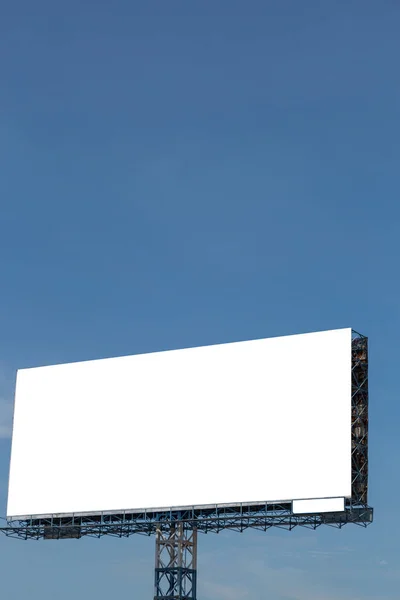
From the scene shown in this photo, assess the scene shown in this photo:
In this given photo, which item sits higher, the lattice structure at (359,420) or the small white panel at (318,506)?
the lattice structure at (359,420)

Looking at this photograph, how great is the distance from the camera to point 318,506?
50.4 metres

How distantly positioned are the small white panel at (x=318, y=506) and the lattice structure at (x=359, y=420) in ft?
2.94

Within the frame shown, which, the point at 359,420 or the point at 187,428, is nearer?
the point at 359,420

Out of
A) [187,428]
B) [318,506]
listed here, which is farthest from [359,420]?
[187,428]

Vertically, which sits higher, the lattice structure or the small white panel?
the lattice structure

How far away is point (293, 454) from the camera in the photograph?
51.6m

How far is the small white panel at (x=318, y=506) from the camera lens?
49.9 metres

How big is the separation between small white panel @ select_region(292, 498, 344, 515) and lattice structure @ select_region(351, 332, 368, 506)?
2.94ft

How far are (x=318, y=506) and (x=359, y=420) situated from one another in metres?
3.84

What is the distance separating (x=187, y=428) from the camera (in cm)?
5491

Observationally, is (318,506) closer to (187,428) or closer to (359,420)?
(359,420)

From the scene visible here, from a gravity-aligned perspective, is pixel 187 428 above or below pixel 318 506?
above

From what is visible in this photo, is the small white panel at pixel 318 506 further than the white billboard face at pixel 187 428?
No

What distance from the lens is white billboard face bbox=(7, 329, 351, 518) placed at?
51.4 metres
